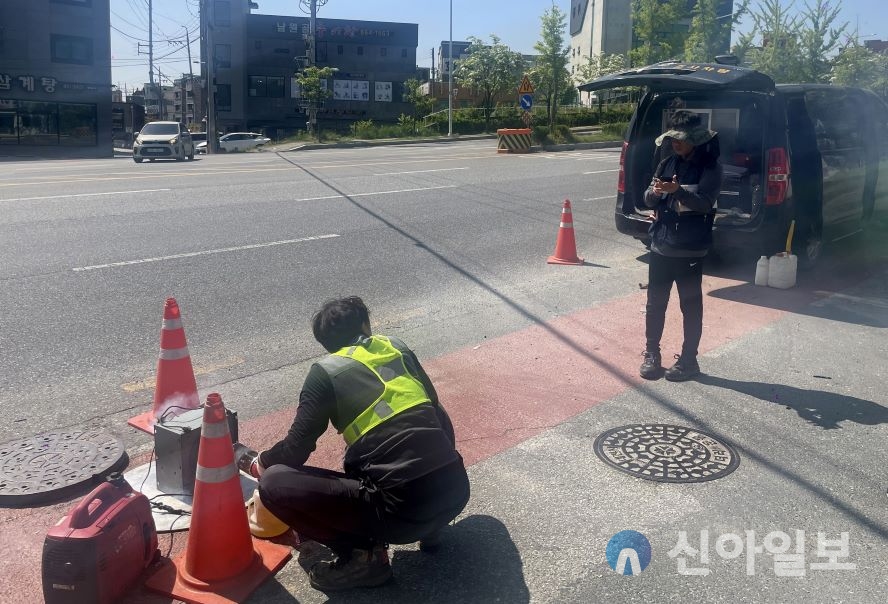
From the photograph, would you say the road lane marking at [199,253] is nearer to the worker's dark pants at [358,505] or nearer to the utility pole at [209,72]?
the worker's dark pants at [358,505]

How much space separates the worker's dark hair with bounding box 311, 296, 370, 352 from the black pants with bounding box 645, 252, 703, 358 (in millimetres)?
2836

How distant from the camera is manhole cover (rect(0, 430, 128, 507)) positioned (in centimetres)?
388

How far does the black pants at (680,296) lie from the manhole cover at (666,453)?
3.32ft

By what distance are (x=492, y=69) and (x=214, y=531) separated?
57057mm

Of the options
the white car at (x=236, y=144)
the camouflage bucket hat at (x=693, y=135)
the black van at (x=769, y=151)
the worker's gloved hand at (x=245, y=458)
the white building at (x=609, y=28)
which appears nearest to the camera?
the worker's gloved hand at (x=245, y=458)

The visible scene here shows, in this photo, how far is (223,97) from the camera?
6300 centimetres

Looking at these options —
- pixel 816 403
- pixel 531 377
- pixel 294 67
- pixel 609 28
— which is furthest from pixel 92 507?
pixel 609 28

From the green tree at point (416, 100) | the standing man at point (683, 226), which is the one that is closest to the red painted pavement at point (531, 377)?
the standing man at point (683, 226)

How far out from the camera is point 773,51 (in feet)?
76.3

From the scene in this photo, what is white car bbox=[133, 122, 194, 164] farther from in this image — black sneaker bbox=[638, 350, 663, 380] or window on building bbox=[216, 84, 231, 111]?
window on building bbox=[216, 84, 231, 111]

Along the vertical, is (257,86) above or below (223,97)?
above

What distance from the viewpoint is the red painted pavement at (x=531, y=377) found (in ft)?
11.8

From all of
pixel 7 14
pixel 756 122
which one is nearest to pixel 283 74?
pixel 7 14

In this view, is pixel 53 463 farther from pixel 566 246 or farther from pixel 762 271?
pixel 762 271
